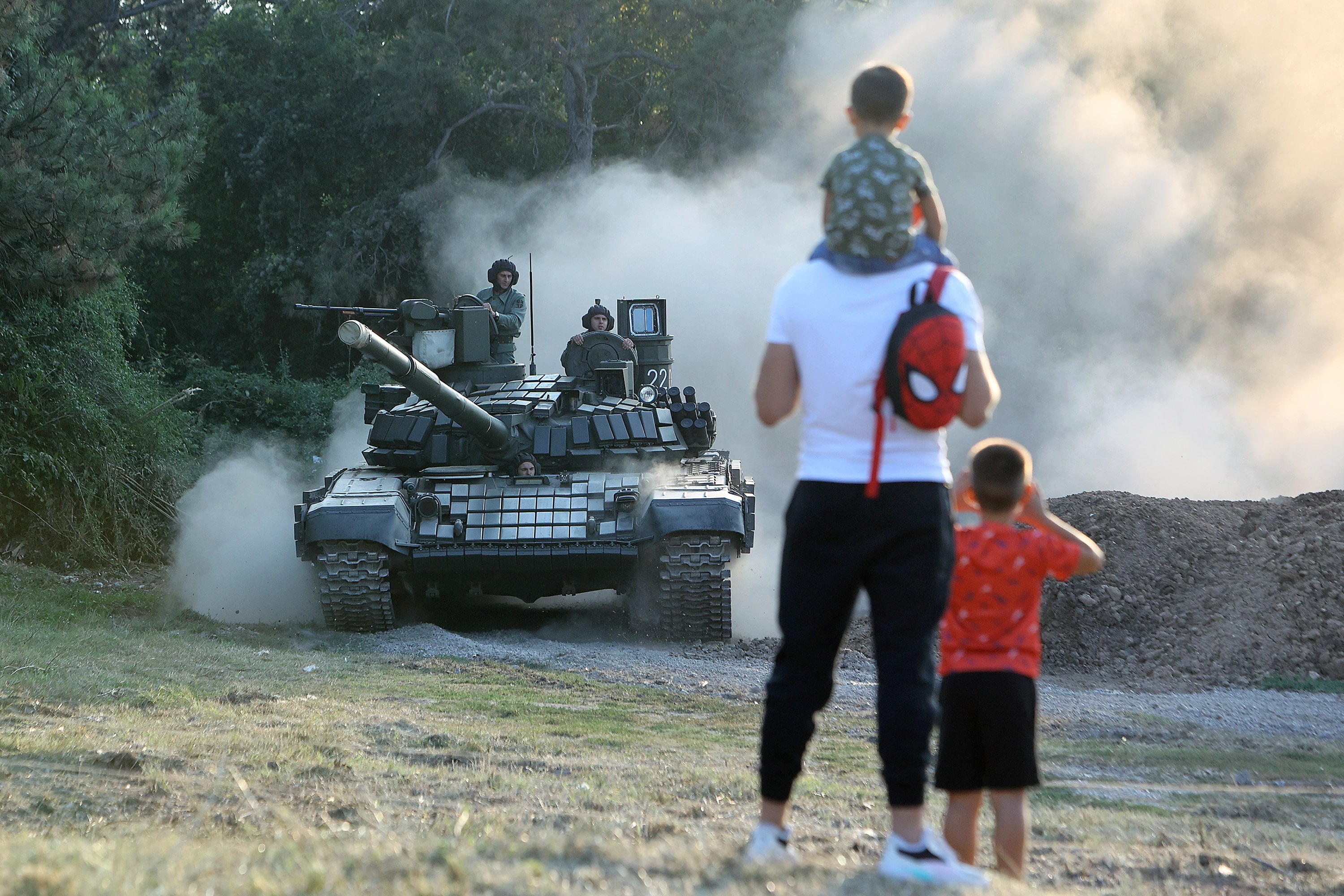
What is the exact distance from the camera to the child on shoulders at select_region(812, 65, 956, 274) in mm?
3287

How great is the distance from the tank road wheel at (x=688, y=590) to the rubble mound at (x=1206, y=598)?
231cm

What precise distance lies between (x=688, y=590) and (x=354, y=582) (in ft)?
7.48

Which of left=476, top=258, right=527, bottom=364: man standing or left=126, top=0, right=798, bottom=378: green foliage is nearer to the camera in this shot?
left=476, top=258, right=527, bottom=364: man standing

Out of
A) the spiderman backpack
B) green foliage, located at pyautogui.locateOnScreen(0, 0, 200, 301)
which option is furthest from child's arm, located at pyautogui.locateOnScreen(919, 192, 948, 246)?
green foliage, located at pyautogui.locateOnScreen(0, 0, 200, 301)

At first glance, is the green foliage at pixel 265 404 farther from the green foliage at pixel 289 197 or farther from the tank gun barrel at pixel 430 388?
the tank gun barrel at pixel 430 388

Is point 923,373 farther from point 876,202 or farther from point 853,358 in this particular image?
point 876,202

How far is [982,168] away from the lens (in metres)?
23.1

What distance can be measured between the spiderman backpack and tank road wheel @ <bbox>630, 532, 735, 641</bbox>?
22.8 ft

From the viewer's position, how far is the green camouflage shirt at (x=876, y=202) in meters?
3.29

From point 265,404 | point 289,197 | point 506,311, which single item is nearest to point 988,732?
point 506,311

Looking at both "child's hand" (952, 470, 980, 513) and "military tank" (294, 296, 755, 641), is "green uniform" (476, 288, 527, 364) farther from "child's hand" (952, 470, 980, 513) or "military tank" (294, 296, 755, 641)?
"child's hand" (952, 470, 980, 513)

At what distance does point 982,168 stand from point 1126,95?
244cm

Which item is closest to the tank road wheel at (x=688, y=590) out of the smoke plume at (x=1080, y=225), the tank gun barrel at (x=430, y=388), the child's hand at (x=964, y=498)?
the tank gun barrel at (x=430, y=388)

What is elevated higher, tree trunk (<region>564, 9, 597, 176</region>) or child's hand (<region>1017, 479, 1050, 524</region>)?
tree trunk (<region>564, 9, 597, 176</region>)
